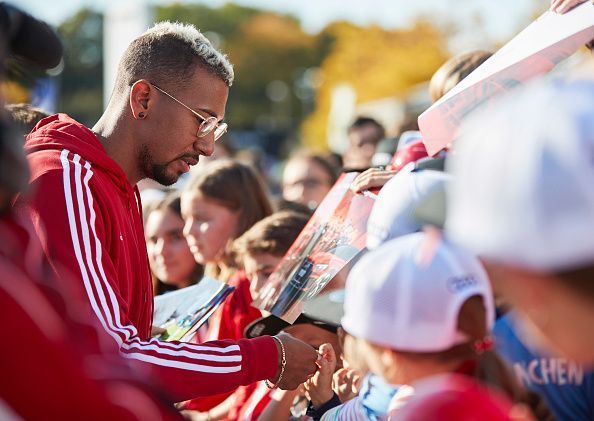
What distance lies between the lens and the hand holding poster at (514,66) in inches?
109

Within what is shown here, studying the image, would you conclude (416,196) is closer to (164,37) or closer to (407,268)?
(407,268)

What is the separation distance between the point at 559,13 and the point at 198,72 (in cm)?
135

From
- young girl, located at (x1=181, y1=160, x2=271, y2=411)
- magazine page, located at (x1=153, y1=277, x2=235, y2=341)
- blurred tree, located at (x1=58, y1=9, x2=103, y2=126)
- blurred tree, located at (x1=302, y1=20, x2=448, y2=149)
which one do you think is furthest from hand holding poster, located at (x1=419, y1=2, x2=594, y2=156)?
blurred tree, located at (x1=58, y1=9, x2=103, y2=126)

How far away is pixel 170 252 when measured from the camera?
531 centimetres

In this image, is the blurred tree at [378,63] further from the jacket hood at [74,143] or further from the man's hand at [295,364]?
the man's hand at [295,364]

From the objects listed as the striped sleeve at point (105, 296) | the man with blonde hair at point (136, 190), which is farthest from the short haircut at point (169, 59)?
the striped sleeve at point (105, 296)

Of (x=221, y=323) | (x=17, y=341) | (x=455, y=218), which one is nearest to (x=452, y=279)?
(x=455, y=218)

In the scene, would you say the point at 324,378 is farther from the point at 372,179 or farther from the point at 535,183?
the point at 535,183

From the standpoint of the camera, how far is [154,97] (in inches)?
129

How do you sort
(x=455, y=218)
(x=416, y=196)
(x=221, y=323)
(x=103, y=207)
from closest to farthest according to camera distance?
(x=455, y=218) < (x=416, y=196) < (x=103, y=207) < (x=221, y=323)

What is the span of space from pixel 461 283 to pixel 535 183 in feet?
2.02

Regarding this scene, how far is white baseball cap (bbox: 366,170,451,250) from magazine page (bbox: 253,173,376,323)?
18.0 inches

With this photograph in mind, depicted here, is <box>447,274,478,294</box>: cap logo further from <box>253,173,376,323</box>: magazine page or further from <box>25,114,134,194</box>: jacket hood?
<box>25,114,134,194</box>: jacket hood

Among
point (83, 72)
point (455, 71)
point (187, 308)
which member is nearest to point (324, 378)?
point (187, 308)
